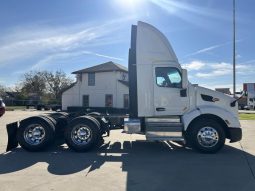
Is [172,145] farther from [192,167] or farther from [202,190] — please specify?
[202,190]

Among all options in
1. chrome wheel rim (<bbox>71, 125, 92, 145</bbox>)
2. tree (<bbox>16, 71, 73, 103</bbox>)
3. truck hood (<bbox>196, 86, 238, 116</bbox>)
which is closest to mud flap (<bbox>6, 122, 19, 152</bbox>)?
chrome wheel rim (<bbox>71, 125, 92, 145</bbox>)

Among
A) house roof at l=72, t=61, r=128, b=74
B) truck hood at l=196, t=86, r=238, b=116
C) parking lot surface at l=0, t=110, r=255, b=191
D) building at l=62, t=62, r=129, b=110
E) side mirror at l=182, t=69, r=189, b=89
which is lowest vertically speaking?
parking lot surface at l=0, t=110, r=255, b=191

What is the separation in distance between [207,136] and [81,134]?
3.74m

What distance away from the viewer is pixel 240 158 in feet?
29.0

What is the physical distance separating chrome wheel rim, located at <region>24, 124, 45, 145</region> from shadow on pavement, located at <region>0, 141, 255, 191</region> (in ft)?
1.47

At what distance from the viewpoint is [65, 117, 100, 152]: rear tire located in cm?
948

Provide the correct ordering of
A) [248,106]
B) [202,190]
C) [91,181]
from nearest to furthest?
[202,190] → [91,181] → [248,106]

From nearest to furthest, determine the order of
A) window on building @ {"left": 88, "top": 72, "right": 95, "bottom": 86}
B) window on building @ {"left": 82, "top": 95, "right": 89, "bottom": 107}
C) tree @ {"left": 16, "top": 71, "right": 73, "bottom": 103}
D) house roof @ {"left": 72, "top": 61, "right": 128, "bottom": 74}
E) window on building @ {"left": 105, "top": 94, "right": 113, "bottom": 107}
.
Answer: house roof @ {"left": 72, "top": 61, "right": 128, "bottom": 74} → window on building @ {"left": 105, "top": 94, "right": 113, "bottom": 107} → window on building @ {"left": 88, "top": 72, "right": 95, "bottom": 86} → window on building @ {"left": 82, "top": 95, "right": 89, "bottom": 107} → tree @ {"left": 16, "top": 71, "right": 73, "bottom": 103}

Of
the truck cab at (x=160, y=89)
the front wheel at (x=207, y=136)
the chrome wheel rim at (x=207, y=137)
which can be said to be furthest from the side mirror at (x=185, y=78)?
the chrome wheel rim at (x=207, y=137)

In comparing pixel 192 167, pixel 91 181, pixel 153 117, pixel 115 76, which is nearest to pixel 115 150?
pixel 153 117

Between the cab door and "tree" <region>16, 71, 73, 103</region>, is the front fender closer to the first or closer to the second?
the cab door

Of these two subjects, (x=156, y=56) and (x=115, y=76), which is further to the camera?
(x=115, y=76)

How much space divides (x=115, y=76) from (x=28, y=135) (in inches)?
1325

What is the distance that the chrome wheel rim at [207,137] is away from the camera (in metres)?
9.48
